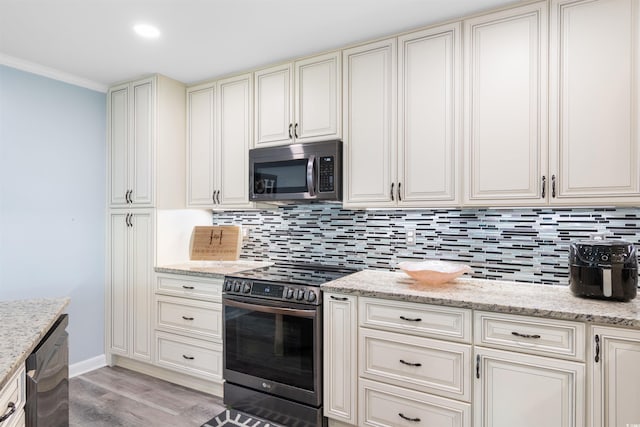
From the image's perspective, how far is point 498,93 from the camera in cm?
207

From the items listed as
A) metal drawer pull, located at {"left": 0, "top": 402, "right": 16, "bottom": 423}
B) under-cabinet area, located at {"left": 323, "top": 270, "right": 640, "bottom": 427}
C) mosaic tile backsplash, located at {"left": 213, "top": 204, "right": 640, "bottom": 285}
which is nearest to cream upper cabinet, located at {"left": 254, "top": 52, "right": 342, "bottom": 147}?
mosaic tile backsplash, located at {"left": 213, "top": 204, "right": 640, "bottom": 285}

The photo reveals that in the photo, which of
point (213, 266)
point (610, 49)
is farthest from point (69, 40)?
point (610, 49)

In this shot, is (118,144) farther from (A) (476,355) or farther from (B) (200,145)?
(A) (476,355)

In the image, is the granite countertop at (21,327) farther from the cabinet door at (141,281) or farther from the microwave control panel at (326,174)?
the microwave control panel at (326,174)

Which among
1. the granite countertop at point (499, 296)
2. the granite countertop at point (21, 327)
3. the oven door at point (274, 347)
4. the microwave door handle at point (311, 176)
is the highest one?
the microwave door handle at point (311, 176)

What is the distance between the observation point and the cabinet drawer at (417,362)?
6.08 feet

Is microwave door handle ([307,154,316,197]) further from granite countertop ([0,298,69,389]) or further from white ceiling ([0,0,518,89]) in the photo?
granite countertop ([0,298,69,389])

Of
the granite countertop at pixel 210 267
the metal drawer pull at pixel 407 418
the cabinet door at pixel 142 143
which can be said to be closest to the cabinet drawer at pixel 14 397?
the granite countertop at pixel 210 267

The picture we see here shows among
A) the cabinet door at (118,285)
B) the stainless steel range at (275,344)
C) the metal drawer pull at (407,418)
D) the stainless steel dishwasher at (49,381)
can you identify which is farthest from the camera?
the cabinet door at (118,285)

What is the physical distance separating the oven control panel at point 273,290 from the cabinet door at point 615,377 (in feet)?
4.38

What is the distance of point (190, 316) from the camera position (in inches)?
111

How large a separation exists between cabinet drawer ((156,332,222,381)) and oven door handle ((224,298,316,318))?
39 centimetres

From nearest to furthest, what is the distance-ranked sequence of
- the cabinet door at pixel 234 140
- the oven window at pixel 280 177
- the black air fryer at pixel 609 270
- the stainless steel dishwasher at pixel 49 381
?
the stainless steel dishwasher at pixel 49 381
the black air fryer at pixel 609 270
the oven window at pixel 280 177
the cabinet door at pixel 234 140

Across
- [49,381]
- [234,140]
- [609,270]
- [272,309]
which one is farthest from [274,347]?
[609,270]
